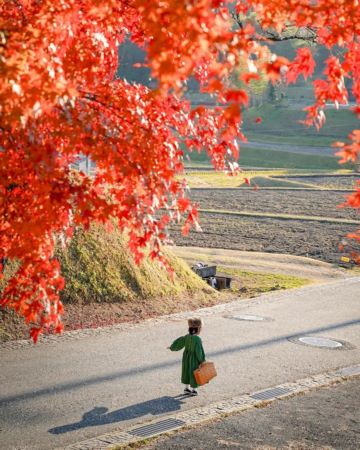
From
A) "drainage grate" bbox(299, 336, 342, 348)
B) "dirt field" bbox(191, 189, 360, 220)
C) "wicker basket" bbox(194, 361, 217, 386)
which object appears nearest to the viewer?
"wicker basket" bbox(194, 361, 217, 386)

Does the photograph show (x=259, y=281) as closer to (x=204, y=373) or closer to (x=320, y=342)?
Answer: (x=320, y=342)

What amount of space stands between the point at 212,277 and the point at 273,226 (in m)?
12.9

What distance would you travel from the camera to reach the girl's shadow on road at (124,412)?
11.5m

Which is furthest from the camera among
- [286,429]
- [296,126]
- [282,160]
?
[296,126]

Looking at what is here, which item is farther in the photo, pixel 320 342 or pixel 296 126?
pixel 296 126

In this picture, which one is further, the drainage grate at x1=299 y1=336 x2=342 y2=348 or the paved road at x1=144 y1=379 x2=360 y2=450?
the drainage grate at x1=299 y1=336 x2=342 y2=348

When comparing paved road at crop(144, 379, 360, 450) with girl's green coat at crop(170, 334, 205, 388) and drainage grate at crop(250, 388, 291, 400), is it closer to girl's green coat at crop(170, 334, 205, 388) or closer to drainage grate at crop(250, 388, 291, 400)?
drainage grate at crop(250, 388, 291, 400)

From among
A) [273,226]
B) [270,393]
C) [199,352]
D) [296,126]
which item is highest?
Result: [296,126]

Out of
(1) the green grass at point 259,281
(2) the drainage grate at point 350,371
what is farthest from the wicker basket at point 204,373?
(1) the green grass at point 259,281

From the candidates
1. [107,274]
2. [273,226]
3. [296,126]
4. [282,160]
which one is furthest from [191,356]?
[296,126]

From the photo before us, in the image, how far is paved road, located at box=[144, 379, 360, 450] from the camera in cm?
1089

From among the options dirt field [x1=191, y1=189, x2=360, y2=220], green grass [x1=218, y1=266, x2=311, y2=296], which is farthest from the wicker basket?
dirt field [x1=191, y1=189, x2=360, y2=220]

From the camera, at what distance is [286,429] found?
38.1ft

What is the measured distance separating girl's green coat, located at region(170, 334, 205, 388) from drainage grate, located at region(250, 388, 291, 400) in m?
1.07
